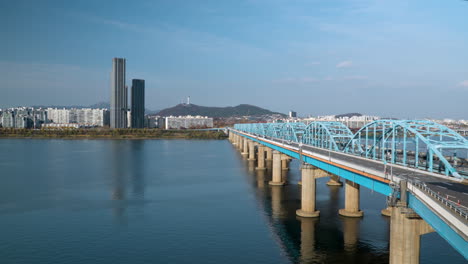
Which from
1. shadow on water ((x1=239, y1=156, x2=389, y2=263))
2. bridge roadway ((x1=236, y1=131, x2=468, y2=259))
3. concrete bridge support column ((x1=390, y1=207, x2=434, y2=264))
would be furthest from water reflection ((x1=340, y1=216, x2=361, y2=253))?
concrete bridge support column ((x1=390, y1=207, x2=434, y2=264))

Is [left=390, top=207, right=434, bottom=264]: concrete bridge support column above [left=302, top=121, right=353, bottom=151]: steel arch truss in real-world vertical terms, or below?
below

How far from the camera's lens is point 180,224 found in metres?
30.0

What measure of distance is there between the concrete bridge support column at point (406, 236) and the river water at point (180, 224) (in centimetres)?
537

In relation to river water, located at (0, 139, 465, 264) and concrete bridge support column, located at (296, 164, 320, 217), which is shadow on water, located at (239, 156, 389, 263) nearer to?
river water, located at (0, 139, 465, 264)

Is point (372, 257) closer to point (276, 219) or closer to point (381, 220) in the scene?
point (381, 220)

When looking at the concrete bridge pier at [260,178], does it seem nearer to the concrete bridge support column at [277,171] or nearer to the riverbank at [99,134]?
the concrete bridge support column at [277,171]

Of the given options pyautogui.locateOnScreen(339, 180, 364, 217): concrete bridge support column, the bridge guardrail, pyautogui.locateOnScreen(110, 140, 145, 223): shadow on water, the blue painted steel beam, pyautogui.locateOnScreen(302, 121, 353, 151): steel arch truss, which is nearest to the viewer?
the blue painted steel beam

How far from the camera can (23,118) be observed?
195 m

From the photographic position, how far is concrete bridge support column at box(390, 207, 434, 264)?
17.1m

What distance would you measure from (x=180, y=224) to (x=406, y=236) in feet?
55.6

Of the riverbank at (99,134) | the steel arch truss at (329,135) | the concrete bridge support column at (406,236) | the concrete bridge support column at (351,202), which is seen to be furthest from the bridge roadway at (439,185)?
the riverbank at (99,134)

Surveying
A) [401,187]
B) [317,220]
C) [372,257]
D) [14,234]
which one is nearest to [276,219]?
[317,220]

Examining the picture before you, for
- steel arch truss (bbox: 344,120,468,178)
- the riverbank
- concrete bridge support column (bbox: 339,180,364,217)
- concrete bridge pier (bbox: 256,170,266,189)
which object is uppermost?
steel arch truss (bbox: 344,120,468,178)

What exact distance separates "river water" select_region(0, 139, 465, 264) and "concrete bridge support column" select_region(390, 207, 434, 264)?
5.37 meters
